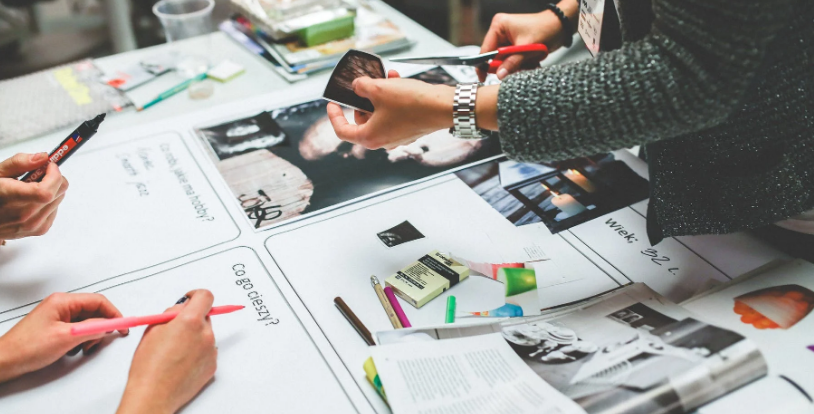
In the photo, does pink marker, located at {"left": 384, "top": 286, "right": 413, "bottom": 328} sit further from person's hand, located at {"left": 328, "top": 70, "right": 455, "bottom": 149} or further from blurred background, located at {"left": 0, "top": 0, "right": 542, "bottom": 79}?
blurred background, located at {"left": 0, "top": 0, "right": 542, "bottom": 79}

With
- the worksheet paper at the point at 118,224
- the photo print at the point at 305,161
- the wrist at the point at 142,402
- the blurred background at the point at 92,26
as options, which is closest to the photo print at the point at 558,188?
the photo print at the point at 305,161

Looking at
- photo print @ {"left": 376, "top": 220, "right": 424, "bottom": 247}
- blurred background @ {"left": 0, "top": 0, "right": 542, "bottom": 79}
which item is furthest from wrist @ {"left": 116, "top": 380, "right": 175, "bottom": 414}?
blurred background @ {"left": 0, "top": 0, "right": 542, "bottom": 79}

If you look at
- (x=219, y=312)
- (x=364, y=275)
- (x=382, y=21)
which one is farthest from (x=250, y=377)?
(x=382, y=21)

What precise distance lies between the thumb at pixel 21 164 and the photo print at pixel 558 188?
57 cm

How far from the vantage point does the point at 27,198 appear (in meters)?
0.72

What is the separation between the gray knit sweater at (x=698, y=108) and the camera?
1.87 ft

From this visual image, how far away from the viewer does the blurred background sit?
2170mm

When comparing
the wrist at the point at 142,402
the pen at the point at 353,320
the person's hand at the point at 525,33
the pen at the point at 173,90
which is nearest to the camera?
the wrist at the point at 142,402

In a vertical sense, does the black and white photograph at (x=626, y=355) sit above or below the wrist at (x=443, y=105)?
below

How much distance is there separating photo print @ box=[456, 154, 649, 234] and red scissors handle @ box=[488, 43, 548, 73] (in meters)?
0.15

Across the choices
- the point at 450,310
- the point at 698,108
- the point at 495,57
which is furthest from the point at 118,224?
the point at 698,108

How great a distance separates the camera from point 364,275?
759mm

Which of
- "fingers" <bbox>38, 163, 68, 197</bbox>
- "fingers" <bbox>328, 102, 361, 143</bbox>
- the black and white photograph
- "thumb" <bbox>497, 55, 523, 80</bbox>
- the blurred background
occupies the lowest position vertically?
the blurred background

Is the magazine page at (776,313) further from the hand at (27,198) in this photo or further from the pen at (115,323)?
the hand at (27,198)
